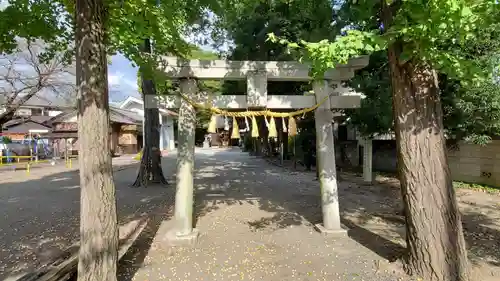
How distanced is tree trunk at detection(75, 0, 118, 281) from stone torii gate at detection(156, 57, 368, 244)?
86.6 inches

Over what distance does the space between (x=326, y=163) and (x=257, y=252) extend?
1.98 meters

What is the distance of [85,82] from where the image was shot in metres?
3.35

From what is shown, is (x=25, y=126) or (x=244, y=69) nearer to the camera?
(x=244, y=69)

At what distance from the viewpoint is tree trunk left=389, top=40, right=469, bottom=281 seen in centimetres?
391

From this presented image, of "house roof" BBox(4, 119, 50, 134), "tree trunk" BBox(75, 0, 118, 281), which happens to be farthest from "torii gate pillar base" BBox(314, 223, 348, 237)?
"house roof" BBox(4, 119, 50, 134)

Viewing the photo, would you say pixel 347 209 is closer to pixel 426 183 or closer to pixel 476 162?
pixel 426 183

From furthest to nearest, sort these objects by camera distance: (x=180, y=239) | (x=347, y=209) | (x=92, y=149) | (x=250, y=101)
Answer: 1. (x=347, y=209)
2. (x=250, y=101)
3. (x=180, y=239)
4. (x=92, y=149)

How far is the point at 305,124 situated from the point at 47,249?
500 inches

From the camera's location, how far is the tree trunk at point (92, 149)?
→ 3338mm

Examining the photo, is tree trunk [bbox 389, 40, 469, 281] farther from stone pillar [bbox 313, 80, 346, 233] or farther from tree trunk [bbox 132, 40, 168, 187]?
tree trunk [bbox 132, 40, 168, 187]

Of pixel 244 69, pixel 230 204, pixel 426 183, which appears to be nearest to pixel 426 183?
pixel 426 183

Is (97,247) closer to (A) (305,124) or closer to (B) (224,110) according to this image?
(B) (224,110)

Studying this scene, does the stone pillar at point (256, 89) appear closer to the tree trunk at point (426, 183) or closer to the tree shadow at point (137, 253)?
the tree trunk at point (426, 183)

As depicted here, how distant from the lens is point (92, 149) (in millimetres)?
3340
